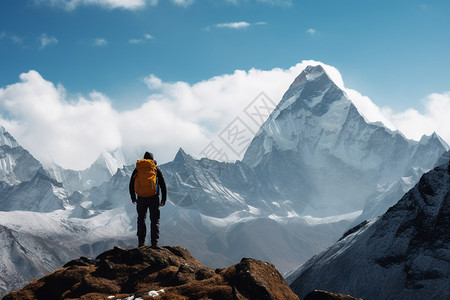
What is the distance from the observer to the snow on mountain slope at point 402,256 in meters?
108

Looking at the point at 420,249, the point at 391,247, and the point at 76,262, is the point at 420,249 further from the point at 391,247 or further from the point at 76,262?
the point at 76,262

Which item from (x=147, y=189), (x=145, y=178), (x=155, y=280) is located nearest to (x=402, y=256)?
(x=147, y=189)

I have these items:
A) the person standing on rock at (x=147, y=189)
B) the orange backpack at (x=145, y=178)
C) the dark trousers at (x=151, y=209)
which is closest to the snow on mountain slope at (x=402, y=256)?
the dark trousers at (x=151, y=209)

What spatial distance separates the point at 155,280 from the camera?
76.0 ft

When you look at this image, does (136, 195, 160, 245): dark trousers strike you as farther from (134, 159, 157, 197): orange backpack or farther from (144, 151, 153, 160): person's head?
(144, 151, 153, 160): person's head

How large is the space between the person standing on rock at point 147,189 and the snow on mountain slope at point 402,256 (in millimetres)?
88929

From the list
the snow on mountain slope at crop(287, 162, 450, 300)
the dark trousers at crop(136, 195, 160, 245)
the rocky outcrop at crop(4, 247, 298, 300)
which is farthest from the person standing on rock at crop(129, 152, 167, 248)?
the snow on mountain slope at crop(287, 162, 450, 300)

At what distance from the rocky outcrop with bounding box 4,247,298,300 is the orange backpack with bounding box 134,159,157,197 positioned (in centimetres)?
339

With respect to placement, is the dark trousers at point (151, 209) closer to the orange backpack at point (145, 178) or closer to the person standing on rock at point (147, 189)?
the person standing on rock at point (147, 189)

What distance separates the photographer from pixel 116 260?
25281mm

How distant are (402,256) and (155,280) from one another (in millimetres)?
107947

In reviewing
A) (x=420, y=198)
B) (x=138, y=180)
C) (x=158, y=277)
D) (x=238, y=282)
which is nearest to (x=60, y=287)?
(x=158, y=277)

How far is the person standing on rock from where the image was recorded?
2733 cm

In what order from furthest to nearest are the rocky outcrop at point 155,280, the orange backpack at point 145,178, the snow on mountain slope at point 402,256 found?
the snow on mountain slope at point 402,256 → the orange backpack at point 145,178 → the rocky outcrop at point 155,280
